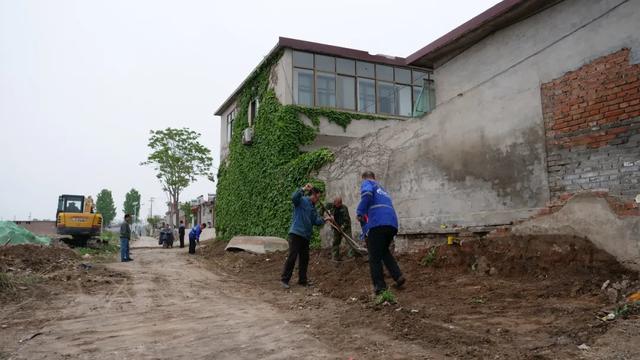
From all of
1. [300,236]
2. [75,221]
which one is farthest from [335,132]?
[75,221]

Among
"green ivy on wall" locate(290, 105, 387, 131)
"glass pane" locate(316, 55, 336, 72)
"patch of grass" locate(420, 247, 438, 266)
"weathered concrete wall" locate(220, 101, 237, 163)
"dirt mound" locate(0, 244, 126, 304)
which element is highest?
"glass pane" locate(316, 55, 336, 72)

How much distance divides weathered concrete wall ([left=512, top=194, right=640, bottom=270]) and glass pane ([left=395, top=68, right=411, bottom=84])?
14.0 metres

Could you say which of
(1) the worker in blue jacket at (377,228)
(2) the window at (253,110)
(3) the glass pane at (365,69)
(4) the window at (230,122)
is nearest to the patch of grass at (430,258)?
(1) the worker in blue jacket at (377,228)

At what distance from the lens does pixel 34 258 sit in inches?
479

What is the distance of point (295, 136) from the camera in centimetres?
1658

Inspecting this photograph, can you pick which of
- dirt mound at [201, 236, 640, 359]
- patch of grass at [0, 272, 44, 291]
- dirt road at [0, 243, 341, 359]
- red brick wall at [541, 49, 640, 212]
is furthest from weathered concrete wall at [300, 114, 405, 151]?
red brick wall at [541, 49, 640, 212]

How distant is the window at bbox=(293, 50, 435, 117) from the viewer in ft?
57.6

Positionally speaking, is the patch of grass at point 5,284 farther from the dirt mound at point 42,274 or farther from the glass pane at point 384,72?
the glass pane at point 384,72

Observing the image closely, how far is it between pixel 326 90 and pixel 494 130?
11.3 m

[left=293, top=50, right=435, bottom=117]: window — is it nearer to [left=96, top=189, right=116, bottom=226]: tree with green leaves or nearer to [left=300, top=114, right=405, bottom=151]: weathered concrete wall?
[left=300, top=114, right=405, bottom=151]: weathered concrete wall

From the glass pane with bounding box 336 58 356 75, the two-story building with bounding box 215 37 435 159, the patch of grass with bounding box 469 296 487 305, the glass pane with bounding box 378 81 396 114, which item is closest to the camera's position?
the patch of grass with bounding box 469 296 487 305

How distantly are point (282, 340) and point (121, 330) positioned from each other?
6.19 ft

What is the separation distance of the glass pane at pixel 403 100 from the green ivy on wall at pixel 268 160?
188 cm

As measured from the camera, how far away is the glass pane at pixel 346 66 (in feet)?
59.5
